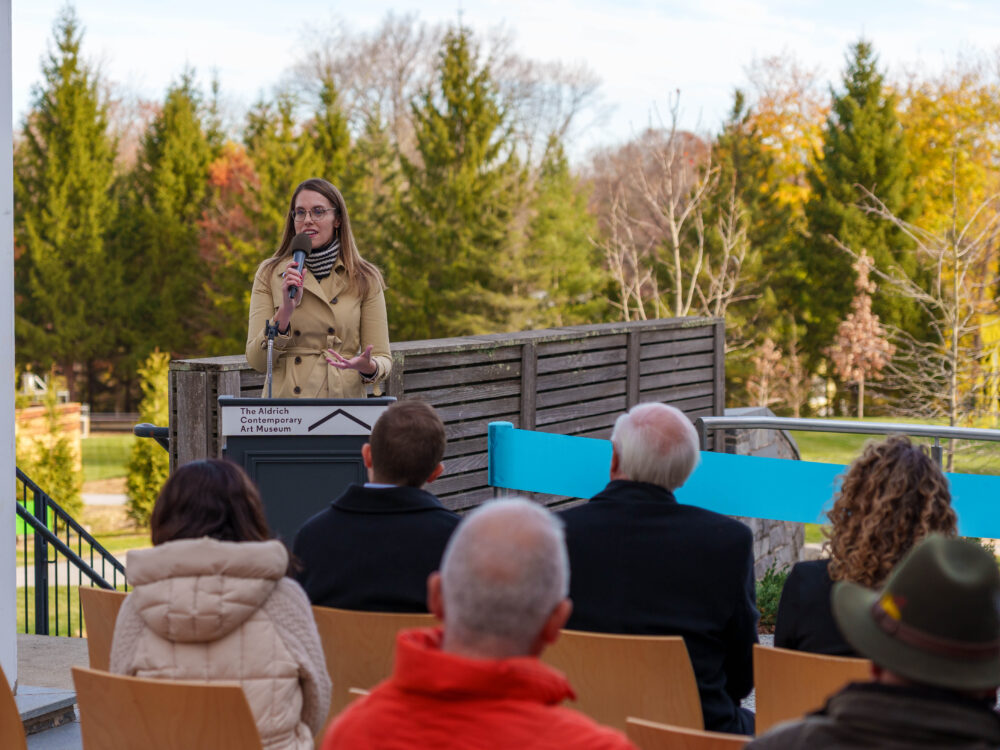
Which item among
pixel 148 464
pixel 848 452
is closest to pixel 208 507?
pixel 148 464

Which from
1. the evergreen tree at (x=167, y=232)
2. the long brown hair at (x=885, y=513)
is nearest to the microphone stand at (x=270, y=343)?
the long brown hair at (x=885, y=513)

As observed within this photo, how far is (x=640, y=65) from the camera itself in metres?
37.6

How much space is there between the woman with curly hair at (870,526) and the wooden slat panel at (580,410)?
5.07 m

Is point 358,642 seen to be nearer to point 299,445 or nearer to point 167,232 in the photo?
point 299,445

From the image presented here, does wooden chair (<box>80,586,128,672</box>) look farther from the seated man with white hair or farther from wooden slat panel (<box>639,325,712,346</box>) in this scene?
wooden slat panel (<box>639,325,712,346</box>)

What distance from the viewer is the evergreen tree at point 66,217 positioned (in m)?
35.7

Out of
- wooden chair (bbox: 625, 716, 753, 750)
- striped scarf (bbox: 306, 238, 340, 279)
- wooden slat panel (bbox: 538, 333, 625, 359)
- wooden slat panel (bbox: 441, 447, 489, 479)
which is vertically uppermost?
striped scarf (bbox: 306, 238, 340, 279)

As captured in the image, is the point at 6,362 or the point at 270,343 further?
the point at 270,343

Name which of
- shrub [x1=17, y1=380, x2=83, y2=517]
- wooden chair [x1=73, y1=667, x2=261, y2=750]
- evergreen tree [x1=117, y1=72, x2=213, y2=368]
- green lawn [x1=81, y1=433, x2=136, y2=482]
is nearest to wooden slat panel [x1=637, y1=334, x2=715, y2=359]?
wooden chair [x1=73, y1=667, x2=261, y2=750]

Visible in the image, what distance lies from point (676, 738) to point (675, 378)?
7736mm

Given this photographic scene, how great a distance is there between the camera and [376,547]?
9.49 ft

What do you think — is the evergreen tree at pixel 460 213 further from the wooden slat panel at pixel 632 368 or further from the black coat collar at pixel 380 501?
the black coat collar at pixel 380 501

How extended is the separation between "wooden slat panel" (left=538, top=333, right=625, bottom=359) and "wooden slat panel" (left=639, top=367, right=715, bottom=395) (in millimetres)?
496

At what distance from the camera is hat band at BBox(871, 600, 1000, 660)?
1.43m
